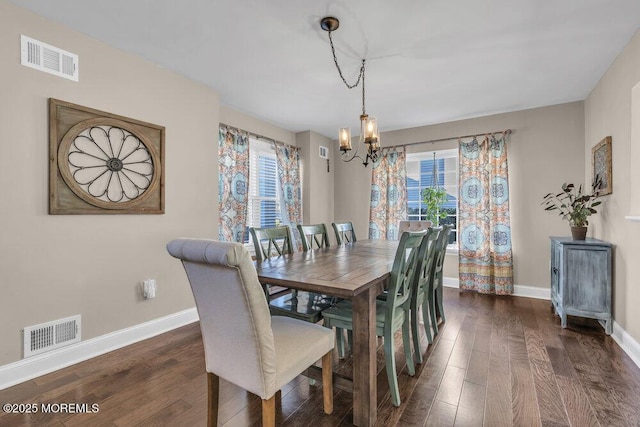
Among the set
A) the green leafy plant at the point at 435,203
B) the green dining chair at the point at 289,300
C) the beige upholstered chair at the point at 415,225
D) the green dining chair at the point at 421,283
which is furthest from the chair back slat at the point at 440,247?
the green leafy plant at the point at 435,203

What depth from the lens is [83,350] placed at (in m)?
2.30

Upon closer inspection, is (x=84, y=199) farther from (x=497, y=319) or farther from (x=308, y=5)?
(x=497, y=319)

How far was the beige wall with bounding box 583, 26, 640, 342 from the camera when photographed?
2.33 m

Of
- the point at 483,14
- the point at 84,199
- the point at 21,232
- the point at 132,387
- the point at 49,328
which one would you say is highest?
the point at 483,14

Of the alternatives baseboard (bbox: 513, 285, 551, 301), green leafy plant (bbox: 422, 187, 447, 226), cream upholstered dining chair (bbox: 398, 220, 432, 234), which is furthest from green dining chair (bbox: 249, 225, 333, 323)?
baseboard (bbox: 513, 285, 551, 301)

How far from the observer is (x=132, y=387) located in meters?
1.95

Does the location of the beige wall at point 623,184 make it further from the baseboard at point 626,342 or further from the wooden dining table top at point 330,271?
the wooden dining table top at point 330,271

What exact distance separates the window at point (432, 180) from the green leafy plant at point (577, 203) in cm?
115

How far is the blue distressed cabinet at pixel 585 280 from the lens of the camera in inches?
108

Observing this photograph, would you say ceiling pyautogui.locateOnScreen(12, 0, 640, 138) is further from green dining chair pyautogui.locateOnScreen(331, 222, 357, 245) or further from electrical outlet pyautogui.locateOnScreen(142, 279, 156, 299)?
electrical outlet pyautogui.locateOnScreen(142, 279, 156, 299)

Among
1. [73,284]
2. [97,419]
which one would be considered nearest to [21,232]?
[73,284]

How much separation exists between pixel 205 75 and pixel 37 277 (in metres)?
2.23

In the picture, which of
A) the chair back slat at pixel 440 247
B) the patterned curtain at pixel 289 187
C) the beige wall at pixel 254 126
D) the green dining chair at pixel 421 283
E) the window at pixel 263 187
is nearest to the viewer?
the green dining chair at pixel 421 283

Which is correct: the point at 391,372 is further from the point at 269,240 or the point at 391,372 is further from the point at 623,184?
the point at 623,184
